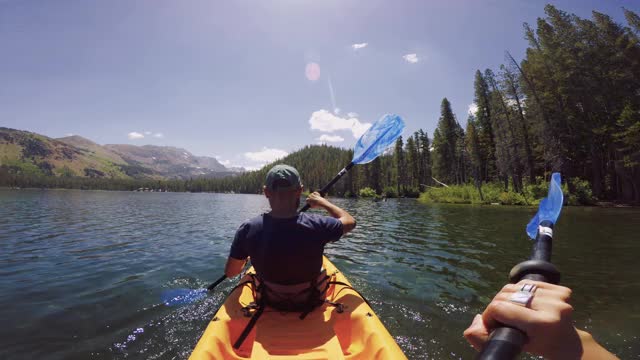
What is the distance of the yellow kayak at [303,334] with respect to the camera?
341 centimetres

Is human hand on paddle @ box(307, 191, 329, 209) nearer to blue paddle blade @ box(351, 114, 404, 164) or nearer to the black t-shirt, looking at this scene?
the black t-shirt

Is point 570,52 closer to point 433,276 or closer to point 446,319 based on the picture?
point 433,276

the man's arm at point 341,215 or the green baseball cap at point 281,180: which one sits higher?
the green baseball cap at point 281,180

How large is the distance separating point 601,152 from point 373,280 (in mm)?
46602

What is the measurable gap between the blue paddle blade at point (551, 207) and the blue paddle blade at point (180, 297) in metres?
7.60

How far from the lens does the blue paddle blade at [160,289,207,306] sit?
23.8 ft

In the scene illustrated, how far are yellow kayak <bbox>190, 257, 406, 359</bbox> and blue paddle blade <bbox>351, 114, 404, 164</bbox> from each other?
165 inches

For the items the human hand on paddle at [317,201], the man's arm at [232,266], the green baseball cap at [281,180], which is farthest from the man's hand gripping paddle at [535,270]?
the man's arm at [232,266]

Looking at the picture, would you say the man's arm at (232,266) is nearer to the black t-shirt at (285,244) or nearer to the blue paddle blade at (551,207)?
the black t-shirt at (285,244)

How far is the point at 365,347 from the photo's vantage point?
3607 mm

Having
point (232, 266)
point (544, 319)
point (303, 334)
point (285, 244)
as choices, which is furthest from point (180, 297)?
point (544, 319)

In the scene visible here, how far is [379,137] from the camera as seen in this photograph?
8.18 metres

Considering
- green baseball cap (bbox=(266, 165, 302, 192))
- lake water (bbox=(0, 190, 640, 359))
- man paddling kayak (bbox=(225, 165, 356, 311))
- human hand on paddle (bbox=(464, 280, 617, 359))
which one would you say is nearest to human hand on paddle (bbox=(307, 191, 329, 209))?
man paddling kayak (bbox=(225, 165, 356, 311))


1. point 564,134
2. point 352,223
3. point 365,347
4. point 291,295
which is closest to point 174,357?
point 291,295
